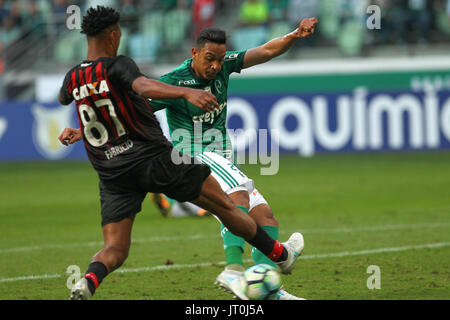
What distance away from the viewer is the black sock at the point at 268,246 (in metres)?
6.16

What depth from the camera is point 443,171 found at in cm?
1719

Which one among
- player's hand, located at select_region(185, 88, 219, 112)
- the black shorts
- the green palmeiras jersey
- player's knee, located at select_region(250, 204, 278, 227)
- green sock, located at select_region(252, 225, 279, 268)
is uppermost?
player's hand, located at select_region(185, 88, 219, 112)

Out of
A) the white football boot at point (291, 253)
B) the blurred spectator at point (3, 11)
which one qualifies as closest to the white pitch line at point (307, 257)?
the white football boot at point (291, 253)

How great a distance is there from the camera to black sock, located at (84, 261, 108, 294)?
18.3ft

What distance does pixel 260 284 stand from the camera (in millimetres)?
5934

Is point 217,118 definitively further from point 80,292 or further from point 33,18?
point 33,18

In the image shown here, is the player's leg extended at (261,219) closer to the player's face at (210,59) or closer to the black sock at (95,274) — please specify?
the player's face at (210,59)

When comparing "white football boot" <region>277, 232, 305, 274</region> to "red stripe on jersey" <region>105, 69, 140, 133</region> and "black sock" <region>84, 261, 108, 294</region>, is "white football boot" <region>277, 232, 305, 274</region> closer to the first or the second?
"black sock" <region>84, 261, 108, 294</region>

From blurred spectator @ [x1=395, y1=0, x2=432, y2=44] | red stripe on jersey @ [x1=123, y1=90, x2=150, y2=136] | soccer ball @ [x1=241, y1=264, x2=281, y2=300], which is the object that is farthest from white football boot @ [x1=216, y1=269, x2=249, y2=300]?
blurred spectator @ [x1=395, y1=0, x2=432, y2=44]

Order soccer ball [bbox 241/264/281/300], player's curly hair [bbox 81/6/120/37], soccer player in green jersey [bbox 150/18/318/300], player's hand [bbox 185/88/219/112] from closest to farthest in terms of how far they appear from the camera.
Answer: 1. player's hand [bbox 185/88/219/112]
2. player's curly hair [bbox 81/6/120/37]
3. soccer ball [bbox 241/264/281/300]
4. soccer player in green jersey [bbox 150/18/318/300]

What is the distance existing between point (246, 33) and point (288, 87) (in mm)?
2270

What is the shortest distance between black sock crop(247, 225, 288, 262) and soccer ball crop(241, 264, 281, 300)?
21 centimetres
